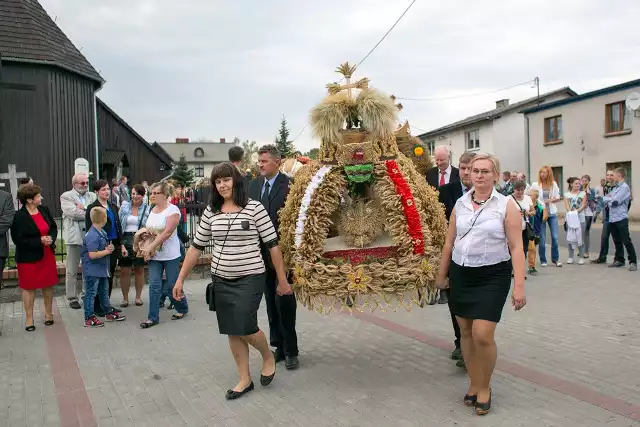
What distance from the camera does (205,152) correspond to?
99.6 meters

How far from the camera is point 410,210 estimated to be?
448 cm

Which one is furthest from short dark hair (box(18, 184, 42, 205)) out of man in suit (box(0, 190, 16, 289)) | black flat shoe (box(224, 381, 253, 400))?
black flat shoe (box(224, 381, 253, 400))

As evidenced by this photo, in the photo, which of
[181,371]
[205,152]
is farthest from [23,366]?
[205,152]

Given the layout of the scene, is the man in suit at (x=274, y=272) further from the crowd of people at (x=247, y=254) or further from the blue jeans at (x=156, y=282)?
the blue jeans at (x=156, y=282)

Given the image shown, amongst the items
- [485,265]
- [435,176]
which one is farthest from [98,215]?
[485,265]

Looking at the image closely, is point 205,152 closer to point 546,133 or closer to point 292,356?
point 546,133

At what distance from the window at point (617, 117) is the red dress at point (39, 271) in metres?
24.3

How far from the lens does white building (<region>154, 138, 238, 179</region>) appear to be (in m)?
97.0

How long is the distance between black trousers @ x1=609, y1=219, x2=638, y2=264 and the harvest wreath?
7.54 meters

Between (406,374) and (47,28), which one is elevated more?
(47,28)

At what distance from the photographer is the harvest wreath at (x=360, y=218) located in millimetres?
4395

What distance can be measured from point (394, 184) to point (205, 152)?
98.2m

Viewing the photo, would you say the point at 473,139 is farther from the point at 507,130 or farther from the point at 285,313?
the point at 285,313

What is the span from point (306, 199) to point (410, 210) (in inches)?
35.7
